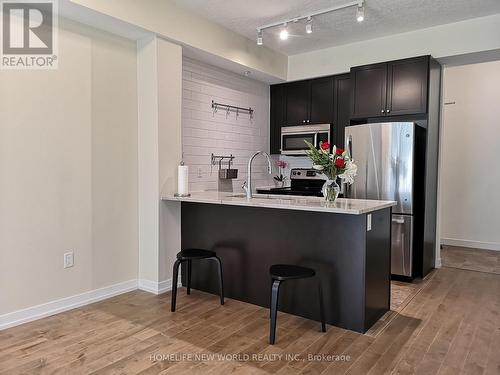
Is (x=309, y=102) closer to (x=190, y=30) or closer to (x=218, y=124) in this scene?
(x=218, y=124)

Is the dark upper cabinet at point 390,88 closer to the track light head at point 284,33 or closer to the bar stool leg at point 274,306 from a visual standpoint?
the track light head at point 284,33

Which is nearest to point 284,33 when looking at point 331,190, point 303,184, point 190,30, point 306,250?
point 190,30

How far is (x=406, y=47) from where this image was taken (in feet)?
13.8

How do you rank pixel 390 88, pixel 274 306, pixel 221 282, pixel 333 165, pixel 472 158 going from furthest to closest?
pixel 472 158 → pixel 390 88 → pixel 221 282 → pixel 333 165 → pixel 274 306

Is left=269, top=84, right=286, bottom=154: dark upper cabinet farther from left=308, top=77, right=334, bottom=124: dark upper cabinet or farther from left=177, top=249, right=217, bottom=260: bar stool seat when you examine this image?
left=177, top=249, right=217, bottom=260: bar stool seat

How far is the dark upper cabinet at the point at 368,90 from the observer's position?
4.26 meters

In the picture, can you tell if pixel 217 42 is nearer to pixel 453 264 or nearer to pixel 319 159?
pixel 319 159

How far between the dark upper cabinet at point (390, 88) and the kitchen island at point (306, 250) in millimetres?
1639

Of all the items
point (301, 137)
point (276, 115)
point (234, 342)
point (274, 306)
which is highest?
point (276, 115)

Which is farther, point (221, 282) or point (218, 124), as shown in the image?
point (218, 124)

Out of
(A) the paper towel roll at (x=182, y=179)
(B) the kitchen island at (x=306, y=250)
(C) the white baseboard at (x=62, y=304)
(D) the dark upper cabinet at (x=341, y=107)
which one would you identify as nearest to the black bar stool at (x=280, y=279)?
(B) the kitchen island at (x=306, y=250)

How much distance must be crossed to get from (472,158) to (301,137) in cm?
276

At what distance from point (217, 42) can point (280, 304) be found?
9.02 ft

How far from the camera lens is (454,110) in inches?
230
